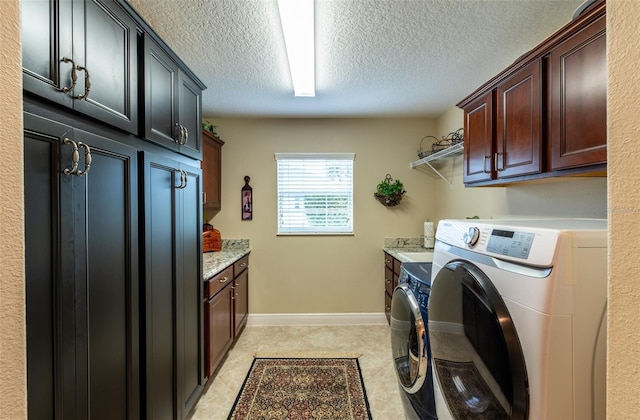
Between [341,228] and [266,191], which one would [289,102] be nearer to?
[266,191]

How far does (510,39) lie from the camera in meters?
1.71

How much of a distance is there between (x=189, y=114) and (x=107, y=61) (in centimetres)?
70

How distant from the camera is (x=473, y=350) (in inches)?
36.0

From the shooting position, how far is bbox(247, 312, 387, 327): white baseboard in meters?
3.27

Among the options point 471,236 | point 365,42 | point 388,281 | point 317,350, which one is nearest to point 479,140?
point 365,42

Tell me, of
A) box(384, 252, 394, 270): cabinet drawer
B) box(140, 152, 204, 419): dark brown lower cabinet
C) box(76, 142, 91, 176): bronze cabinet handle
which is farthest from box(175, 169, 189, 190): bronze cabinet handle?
box(384, 252, 394, 270): cabinet drawer

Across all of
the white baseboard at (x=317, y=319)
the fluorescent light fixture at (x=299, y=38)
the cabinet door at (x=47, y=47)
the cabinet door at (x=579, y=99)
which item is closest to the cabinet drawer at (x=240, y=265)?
the white baseboard at (x=317, y=319)

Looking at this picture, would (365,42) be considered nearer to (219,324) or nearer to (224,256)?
(224,256)

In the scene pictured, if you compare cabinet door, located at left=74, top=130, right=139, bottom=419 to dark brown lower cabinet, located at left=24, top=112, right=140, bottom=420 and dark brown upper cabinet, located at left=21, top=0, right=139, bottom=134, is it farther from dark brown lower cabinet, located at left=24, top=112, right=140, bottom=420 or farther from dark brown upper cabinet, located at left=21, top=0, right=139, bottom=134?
dark brown upper cabinet, located at left=21, top=0, right=139, bottom=134

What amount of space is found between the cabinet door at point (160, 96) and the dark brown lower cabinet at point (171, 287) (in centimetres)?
11

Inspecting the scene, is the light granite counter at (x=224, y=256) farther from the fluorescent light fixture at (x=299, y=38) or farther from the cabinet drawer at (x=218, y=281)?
the fluorescent light fixture at (x=299, y=38)

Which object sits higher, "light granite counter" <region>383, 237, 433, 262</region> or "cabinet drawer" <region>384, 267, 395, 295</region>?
"light granite counter" <region>383, 237, 433, 262</region>

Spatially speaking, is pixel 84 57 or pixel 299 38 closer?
pixel 84 57

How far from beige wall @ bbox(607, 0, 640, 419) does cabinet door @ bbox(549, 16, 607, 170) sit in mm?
818
